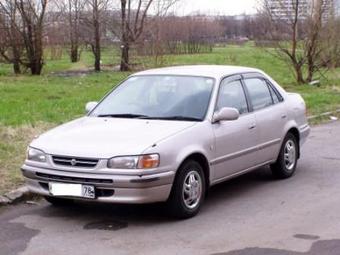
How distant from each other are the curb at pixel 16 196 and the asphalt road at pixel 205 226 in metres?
0.12

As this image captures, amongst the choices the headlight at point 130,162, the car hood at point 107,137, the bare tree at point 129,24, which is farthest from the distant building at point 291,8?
the headlight at point 130,162

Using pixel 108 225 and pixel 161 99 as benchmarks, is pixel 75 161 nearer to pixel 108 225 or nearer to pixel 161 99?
pixel 108 225

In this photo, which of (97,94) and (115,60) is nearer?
(97,94)

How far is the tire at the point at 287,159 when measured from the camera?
8281 mm

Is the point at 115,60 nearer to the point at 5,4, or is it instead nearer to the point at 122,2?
the point at 122,2

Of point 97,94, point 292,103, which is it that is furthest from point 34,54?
point 292,103

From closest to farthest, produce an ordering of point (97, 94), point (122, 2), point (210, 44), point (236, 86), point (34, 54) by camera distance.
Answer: point (236, 86) < point (97, 94) < point (34, 54) < point (122, 2) < point (210, 44)

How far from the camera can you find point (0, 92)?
1759cm

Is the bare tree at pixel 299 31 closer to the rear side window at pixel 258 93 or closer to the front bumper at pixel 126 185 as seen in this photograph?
the rear side window at pixel 258 93

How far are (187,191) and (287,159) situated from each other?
2311mm

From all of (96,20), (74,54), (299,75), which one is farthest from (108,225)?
(74,54)

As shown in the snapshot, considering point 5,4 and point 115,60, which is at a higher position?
point 5,4

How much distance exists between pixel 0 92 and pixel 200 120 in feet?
38.4

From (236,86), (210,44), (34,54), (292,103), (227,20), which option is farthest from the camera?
(227,20)
